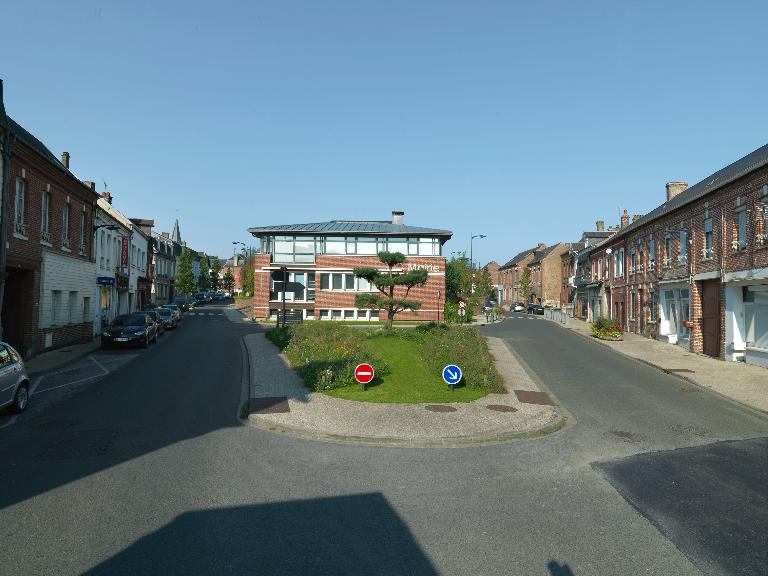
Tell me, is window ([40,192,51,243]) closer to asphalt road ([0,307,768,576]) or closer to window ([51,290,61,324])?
window ([51,290,61,324])

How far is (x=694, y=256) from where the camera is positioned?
80.1 feet

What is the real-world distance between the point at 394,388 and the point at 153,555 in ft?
30.8

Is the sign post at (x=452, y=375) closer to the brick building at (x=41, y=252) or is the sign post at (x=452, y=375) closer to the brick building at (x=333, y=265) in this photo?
the brick building at (x=41, y=252)

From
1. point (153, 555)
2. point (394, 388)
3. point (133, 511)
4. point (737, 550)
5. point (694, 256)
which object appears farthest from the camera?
point (694, 256)

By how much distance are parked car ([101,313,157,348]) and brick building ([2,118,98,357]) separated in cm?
185

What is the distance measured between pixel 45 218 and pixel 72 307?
4.95 metres

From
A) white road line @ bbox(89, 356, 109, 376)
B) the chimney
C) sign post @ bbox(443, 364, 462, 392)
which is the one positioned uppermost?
the chimney

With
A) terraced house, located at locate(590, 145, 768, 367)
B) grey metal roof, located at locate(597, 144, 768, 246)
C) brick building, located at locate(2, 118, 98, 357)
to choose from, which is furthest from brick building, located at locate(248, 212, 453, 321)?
brick building, located at locate(2, 118, 98, 357)

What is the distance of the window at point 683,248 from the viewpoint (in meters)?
25.7

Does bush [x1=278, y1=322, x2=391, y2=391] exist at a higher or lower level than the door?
lower

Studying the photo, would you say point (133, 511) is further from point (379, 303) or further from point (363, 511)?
point (379, 303)

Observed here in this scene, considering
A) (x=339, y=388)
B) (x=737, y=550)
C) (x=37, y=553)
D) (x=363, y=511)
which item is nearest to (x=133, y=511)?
(x=37, y=553)

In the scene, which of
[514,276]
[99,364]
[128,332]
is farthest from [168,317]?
[514,276]

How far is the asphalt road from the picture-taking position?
5039 millimetres
